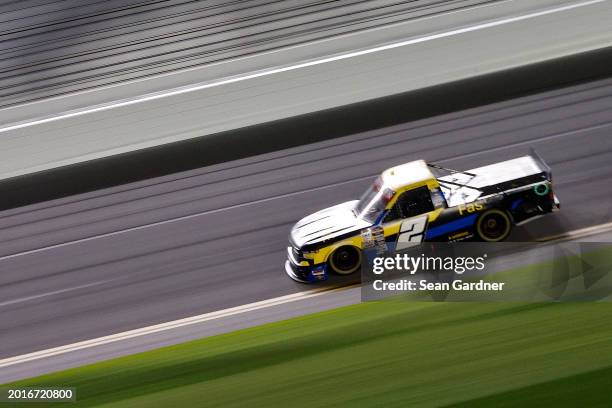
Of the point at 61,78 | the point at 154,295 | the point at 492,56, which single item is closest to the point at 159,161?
the point at 61,78

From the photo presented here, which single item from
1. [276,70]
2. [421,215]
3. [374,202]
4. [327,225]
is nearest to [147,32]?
[276,70]

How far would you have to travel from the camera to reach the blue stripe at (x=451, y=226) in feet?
32.4

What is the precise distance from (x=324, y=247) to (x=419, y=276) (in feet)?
6.95

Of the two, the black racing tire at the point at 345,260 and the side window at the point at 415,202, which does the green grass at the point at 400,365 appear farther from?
the side window at the point at 415,202

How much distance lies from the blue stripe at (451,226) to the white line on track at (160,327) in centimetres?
130

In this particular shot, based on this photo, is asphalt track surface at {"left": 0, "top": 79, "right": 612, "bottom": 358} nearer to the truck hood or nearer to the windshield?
the truck hood

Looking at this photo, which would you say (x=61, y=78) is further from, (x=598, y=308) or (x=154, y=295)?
(x=598, y=308)

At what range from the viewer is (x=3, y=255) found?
12195 mm

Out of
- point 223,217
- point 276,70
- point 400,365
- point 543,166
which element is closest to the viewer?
point 400,365

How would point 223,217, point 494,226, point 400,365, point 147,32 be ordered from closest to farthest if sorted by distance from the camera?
point 400,365 < point 494,226 < point 223,217 < point 147,32

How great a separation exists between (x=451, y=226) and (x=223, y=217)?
3.83m

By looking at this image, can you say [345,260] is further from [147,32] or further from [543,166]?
[147,32]

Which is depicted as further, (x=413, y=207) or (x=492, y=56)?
(x=492, y=56)

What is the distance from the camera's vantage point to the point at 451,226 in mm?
9898
